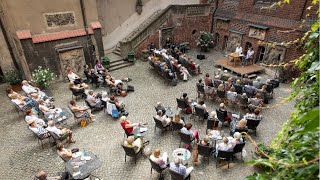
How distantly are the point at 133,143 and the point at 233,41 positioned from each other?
1268cm

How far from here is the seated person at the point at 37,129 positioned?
25.6ft

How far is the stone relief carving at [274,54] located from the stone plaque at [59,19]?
12259 millimetres

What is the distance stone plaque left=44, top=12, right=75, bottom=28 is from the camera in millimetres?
11969

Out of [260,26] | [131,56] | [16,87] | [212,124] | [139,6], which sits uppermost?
[139,6]

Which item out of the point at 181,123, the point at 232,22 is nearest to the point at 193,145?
the point at 181,123

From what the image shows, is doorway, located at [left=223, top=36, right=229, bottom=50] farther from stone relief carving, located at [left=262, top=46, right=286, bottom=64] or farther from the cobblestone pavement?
the cobblestone pavement

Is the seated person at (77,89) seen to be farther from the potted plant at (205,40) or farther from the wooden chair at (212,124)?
the potted plant at (205,40)

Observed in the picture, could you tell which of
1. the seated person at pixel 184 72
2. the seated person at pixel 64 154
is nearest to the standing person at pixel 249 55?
the seated person at pixel 184 72

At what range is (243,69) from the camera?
46.9ft

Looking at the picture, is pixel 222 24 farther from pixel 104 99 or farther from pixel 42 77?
pixel 42 77

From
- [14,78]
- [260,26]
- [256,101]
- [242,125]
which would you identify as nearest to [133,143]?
[242,125]

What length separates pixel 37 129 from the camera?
7.89m

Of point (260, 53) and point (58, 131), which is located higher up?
point (260, 53)

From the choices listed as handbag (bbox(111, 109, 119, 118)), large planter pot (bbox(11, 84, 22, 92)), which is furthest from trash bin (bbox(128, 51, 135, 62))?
large planter pot (bbox(11, 84, 22, 92))
